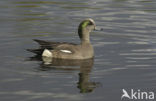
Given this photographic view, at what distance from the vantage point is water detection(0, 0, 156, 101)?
13.0 metres

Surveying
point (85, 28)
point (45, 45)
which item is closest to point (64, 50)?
point (45, 45)

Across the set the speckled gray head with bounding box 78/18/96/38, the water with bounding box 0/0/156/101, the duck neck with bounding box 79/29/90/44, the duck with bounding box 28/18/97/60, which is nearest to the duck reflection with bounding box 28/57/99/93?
the water with bounding box 0/0/156/101

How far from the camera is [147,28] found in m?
19.1

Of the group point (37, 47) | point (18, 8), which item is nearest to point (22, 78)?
point (37, 47)

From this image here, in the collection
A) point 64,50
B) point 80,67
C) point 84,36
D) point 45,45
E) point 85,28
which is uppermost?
point 85,28

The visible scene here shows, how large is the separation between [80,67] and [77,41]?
104 inches

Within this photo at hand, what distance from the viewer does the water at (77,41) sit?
1298 centimetres

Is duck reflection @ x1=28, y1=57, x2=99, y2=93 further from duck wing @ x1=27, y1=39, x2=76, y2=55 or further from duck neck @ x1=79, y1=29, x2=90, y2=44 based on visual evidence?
duck neck @ x1=79, y1=29, x2=90, y2=44

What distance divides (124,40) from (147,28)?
1.86m

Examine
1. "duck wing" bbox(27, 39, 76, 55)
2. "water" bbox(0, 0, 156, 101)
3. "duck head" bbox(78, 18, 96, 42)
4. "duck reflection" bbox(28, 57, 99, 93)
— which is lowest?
"duck reflection" bbox(28, 57, 99, 93)

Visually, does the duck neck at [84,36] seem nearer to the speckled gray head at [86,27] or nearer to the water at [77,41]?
the speckled gray head at [86,27]

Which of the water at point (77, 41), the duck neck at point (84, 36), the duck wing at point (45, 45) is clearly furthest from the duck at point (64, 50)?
the water at point (77, 41)

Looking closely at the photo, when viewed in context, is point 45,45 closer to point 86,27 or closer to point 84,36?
point 84,36

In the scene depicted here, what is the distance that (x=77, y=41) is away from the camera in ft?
57.5
